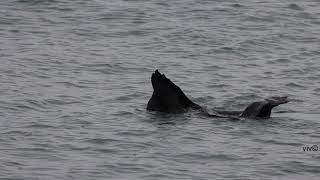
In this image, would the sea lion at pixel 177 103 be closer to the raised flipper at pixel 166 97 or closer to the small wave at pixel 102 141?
the raised flipper at pixel 166 97

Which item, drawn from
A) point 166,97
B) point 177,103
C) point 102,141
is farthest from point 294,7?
point 102,141

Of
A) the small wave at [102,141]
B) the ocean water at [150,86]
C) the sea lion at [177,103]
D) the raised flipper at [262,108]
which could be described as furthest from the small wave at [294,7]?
the small wave at [102,141]

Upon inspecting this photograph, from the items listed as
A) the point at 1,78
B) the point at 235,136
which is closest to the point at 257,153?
the point at 235,136

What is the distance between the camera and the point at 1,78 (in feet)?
61.3

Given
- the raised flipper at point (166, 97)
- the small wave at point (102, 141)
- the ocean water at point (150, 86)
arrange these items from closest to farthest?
1. the ocean water at point (150, 86)
2. the small wave at point (102, 141)
3. the raised flipper at point (166, 97)

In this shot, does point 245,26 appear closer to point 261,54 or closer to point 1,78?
point 261,54

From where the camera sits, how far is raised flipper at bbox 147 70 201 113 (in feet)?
52.2

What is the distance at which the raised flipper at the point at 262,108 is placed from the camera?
50.7 feet

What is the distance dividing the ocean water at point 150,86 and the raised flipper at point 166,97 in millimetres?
193

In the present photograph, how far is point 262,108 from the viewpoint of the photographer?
15.5 metres

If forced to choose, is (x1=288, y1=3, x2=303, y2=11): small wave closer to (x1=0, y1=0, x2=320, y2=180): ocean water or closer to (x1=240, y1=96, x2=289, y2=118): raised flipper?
(x1=0, y1=0, x2=320, y2=180): ocean water

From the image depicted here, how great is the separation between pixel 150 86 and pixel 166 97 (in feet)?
9.15

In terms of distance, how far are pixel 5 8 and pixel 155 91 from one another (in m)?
10.5

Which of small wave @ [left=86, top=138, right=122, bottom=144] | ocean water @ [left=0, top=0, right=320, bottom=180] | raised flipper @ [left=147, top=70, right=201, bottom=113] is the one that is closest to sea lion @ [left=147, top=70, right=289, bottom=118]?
raised flipper @ [left=147, top=70, right=201, bottom=113]
